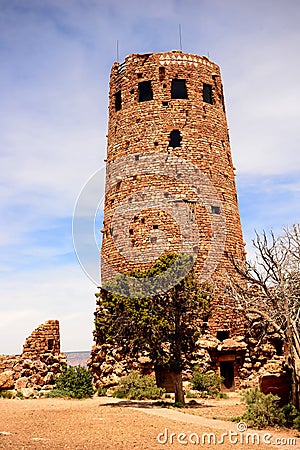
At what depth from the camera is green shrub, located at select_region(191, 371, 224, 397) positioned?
2117cm

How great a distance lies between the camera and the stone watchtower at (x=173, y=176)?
25391mm

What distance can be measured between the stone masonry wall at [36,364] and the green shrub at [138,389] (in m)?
Result: 3.83

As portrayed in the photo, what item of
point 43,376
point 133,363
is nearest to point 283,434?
point 133,363

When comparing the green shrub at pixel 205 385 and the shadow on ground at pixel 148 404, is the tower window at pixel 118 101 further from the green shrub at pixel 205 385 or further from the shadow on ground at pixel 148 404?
the shadow on ground at pixel 148 404

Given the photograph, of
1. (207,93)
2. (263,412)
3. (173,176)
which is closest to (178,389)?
(263,412)

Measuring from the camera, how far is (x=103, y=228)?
92.3 feet

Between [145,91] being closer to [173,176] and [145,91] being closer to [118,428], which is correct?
[173,176]

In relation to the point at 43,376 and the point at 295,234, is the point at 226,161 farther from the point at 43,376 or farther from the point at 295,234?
the point at 43,376

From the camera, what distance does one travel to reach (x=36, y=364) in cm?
2244

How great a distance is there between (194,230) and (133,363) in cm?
773

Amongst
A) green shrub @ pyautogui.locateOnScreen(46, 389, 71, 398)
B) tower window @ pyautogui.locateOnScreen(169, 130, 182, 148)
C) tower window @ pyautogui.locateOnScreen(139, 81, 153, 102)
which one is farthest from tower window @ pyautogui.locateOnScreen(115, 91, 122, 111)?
green shrub @ pyautogui.locateOnScreen(46, 389, 71, 398)

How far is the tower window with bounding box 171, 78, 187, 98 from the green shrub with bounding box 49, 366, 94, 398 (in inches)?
655

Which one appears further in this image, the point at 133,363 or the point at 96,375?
the point at 96,375

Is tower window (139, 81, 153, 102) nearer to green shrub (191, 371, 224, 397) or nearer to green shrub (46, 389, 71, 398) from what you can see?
green shrub (191, 371, 224, 397)
